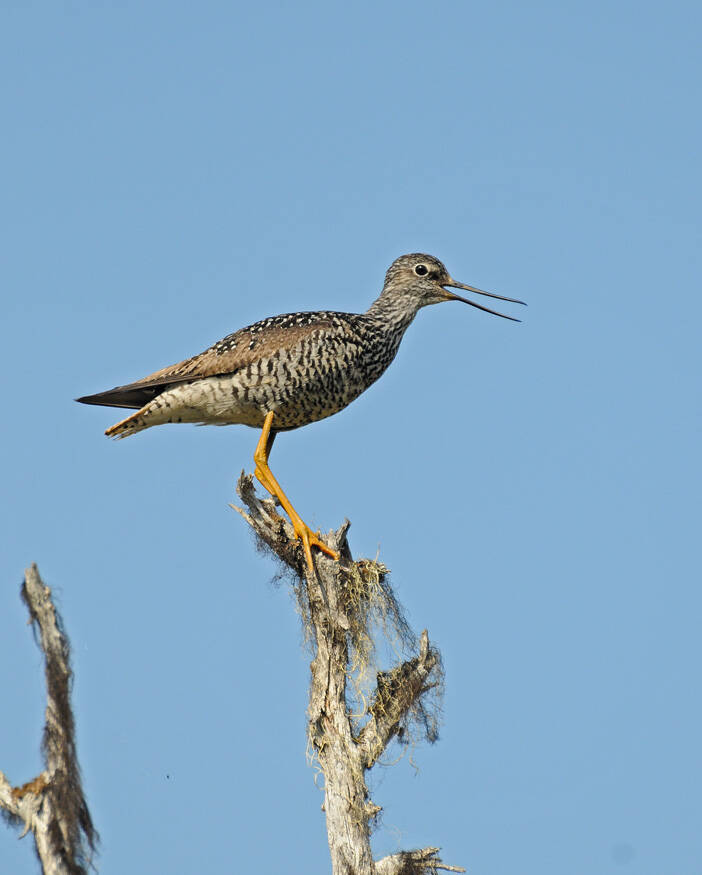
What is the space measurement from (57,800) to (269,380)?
3.78 metres

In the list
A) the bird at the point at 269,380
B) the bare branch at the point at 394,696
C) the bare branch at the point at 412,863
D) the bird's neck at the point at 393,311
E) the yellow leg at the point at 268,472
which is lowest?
the bare branch at the point at 412,863

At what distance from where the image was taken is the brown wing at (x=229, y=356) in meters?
8.66

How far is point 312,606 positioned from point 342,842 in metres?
1.43

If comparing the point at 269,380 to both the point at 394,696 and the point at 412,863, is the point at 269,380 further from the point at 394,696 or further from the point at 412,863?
the point at 412,863

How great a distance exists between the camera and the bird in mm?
8562

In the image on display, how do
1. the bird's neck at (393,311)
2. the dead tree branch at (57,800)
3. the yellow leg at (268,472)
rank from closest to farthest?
the dead tree branch at (57,800) → the yellow leg at (268,472) → the bird's neck at (393,311)

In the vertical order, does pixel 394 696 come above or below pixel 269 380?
below

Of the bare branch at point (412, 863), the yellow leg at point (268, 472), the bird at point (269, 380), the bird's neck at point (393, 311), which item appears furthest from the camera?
the bird's neck at point (393, 311)

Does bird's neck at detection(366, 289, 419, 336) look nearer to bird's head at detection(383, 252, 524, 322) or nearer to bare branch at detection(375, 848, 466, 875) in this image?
bird's head at detection(383, 252, 524, 322)

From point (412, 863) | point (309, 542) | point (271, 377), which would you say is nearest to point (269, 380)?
point (271, 377)

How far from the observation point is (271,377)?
8.52m

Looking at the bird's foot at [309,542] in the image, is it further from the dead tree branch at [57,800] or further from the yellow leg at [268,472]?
the dead tree branch at [57,800]

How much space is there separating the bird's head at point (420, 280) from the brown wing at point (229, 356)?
95 cm

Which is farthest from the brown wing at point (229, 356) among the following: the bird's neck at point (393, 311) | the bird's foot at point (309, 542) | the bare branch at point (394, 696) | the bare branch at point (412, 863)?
the bare branch at point (412, 863)
